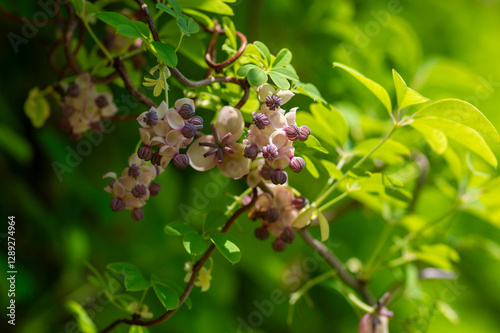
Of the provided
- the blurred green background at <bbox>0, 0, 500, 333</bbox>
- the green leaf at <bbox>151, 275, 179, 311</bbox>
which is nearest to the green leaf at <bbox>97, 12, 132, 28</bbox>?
the green leaf at <bbox>151, 275, 179, 311</bbox>

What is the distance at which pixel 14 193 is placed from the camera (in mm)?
1007

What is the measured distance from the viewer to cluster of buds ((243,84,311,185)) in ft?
1.39

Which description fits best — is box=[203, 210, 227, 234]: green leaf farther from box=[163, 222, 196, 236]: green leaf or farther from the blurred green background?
the blurred green background

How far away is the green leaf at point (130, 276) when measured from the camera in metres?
0.48

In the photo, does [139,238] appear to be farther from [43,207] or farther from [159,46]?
[159,46]

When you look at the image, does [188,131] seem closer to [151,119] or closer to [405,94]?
[151,119]

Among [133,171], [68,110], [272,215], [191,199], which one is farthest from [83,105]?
[191,199]

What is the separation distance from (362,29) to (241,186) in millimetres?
→ 448

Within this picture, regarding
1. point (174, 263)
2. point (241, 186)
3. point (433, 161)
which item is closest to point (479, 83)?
point (433, 161)

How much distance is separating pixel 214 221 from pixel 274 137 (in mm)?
131

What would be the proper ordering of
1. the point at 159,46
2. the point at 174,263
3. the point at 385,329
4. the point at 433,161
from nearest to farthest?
1. the point at 159,46
2. the point at 385,329
3. the point at 174,263
4. the point at 433,161

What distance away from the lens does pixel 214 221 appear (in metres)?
0.51

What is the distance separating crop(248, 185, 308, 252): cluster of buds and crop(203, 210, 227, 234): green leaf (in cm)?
4

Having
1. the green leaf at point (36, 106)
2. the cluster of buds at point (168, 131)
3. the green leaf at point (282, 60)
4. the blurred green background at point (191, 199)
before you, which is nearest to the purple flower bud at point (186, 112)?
the cluster of buds at point (168, 131)
